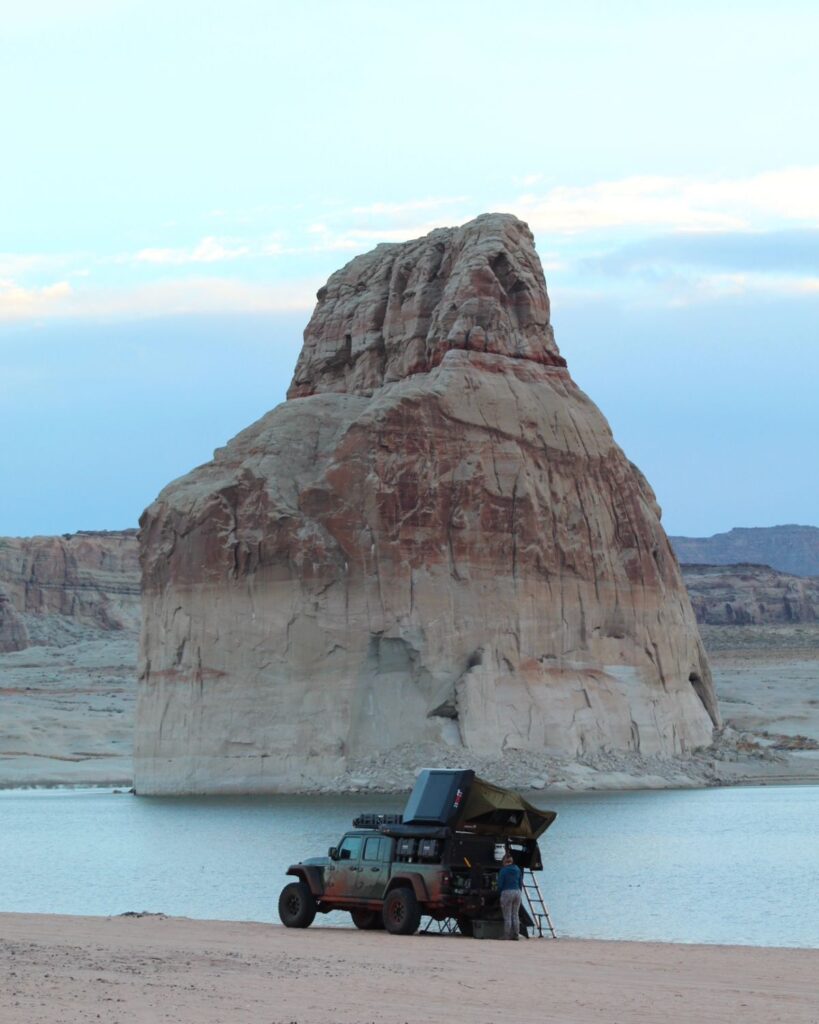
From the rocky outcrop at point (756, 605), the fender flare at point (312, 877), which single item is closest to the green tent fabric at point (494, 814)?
the fender flare at point (312, 877)

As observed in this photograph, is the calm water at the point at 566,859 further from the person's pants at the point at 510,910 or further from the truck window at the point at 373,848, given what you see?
the truck window at the point at 373,848

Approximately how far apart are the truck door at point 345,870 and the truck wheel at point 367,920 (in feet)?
1.52

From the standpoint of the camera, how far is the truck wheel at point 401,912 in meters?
22.9

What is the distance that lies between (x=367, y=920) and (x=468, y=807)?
2465 mm

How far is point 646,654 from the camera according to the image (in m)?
65.2

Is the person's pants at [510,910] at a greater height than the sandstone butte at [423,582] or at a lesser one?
lesser

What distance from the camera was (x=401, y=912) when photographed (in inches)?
909

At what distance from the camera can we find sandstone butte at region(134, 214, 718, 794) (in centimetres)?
6047

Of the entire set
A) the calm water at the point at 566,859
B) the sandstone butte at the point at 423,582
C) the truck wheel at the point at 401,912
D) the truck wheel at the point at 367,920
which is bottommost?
the calm water at the point at 566,859

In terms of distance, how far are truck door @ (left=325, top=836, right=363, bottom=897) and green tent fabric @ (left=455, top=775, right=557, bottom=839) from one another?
5.18 feet

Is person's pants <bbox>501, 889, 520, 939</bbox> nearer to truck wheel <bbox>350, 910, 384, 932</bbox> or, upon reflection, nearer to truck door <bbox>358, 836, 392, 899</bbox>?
truck door <bbox>358, 836, 392, 899</bbox>

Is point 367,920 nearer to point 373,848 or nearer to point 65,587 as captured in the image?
point 373,848

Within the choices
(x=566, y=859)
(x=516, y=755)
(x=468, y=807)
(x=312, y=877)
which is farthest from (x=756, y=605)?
(x=468, y=807)

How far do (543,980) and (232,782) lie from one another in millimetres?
44306
